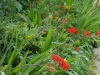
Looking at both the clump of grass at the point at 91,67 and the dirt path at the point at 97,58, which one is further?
the dirt path at the point at 97,58

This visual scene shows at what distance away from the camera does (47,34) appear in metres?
3.72

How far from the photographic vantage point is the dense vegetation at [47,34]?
293 cm

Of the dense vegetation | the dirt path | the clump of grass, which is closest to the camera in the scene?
the dense vegetation

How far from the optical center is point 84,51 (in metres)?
4.29

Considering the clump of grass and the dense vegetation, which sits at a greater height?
the dense vegetation

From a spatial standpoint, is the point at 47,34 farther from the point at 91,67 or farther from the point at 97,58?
the point at 97,58

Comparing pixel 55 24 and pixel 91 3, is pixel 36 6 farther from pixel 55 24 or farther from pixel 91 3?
pixel 91 3

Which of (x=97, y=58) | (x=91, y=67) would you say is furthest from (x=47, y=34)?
(x=97, y=58)

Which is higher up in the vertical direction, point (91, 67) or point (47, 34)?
point (47, 34)


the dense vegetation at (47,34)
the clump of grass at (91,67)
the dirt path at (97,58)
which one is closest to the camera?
the dense vegetation at (47,34)

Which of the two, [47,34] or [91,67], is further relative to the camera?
[91,67]

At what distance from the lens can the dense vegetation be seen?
9.60 ft

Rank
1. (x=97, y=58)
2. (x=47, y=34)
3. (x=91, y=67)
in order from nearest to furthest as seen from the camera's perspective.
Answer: (x=47, y=34), (x=91, y=67), (x=97, y=58)

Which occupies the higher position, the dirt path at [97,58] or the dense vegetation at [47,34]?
the dense vegetation at [47,34]
